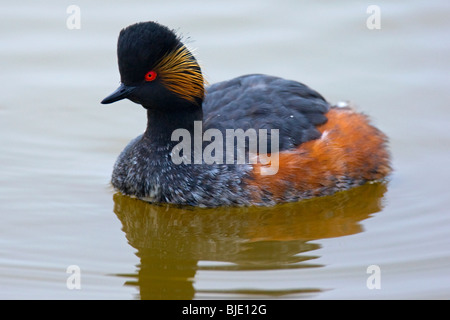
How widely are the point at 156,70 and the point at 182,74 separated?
0.28m

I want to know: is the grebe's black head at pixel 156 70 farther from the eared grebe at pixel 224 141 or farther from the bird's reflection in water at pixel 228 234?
the bird's reflection in water at pixel 228 234

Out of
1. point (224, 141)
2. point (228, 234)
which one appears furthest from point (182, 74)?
point (228, 234)

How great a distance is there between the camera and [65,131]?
35.0 feet

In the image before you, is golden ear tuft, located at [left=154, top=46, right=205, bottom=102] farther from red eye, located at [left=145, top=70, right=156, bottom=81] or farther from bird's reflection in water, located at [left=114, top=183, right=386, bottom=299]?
bird's reflection in water, located at [left=114, top=183, right=386, bottom=299]

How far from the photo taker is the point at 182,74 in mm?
9102

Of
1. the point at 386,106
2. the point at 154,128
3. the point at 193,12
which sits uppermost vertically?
the point at 193,12

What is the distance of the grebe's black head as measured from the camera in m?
8.69

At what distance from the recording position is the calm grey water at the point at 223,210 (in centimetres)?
789

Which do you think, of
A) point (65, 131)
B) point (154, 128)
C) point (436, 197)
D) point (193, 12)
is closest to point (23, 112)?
point (65, 131)

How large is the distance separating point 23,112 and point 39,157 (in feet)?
3.47

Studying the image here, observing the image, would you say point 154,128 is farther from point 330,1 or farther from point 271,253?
point 330,1

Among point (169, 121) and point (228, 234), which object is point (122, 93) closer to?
point (169, 121)

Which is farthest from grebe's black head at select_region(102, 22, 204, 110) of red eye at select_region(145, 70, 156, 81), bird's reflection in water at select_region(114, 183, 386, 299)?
bird's reflection in water at select_region(114, 183, 386, 299)

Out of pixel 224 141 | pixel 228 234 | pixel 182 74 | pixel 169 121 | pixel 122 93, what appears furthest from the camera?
pixel 169 121
